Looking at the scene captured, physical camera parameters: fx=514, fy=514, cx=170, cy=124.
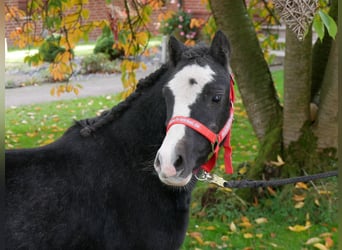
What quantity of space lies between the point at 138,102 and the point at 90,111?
7.30 m

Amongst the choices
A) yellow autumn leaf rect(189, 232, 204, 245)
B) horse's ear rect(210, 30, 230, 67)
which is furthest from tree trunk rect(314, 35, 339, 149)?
horse's ear rect(210, 30, 230, 67)

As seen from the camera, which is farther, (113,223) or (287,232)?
(287,232)

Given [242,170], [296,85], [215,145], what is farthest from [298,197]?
[215,145]

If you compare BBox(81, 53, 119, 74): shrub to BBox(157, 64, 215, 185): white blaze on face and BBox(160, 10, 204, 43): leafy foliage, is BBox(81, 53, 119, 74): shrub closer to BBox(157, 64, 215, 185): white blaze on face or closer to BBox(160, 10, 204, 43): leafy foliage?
BBox(160, 10, 204, 43): leafy foliage

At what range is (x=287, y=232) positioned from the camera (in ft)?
17.1

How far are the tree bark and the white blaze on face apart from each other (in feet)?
9.06

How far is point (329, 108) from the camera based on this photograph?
534 centimetres

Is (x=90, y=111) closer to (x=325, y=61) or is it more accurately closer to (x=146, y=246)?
(x=325, y=61)

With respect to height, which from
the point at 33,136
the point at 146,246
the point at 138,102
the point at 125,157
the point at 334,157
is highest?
the point at 138,102

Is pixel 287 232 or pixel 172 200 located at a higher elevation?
pixel 172 200

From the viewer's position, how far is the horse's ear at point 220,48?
2.92m

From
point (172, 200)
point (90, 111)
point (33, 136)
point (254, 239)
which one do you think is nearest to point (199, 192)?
point (254, 239)

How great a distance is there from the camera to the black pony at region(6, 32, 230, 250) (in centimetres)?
274

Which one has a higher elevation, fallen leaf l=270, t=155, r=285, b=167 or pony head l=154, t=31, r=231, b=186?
pony head l=154, t=31, r=231, b=186
